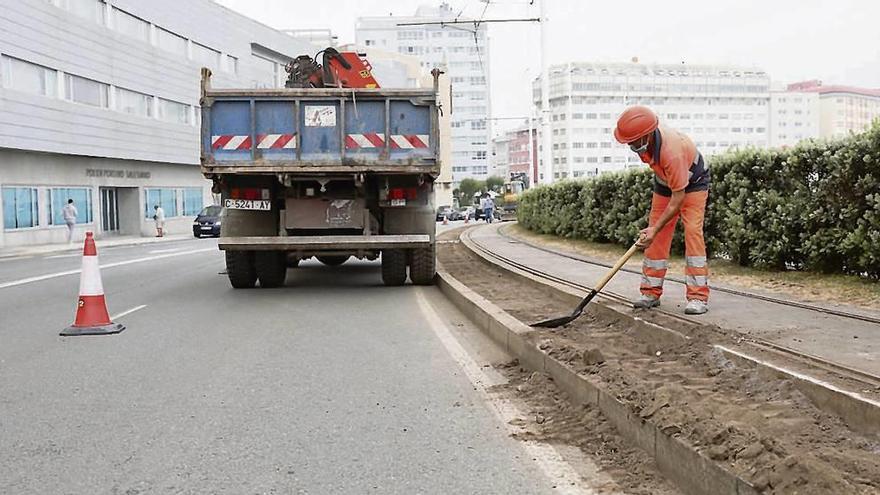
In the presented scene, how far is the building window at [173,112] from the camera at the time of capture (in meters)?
42.1

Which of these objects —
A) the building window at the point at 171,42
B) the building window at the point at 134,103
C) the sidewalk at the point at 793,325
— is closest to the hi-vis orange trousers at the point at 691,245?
the sidewalk at the point at 793,325

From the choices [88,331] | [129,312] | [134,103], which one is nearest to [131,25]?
Answer: [134,103]

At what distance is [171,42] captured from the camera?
42.7m

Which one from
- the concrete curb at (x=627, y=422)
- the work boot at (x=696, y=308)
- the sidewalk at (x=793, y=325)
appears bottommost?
the concrete curb at (x=627, y=422)

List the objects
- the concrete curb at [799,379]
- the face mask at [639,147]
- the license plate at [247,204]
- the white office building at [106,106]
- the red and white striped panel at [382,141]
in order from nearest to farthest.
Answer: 1. the concrete curb at [799,379]
2. the face mask at [639,147]
3. the red and white striped panel at [382,141]
4. the license plate at [247,204]
5. the white office building at [106,106]

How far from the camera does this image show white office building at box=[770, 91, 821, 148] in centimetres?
10294

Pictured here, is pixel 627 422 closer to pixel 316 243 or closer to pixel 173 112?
pixel 316 243

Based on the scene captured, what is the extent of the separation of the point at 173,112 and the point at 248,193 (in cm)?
3550

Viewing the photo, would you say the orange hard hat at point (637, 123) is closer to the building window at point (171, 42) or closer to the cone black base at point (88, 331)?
the cone black base at point (88, 331)

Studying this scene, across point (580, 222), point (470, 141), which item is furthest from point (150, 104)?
point (470, 141)

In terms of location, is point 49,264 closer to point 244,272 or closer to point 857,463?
point 244,272

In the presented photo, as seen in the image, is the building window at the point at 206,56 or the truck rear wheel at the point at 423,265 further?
the building window at the point at 206,56

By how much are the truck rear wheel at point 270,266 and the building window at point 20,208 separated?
73.6 feet

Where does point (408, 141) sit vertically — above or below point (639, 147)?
above
